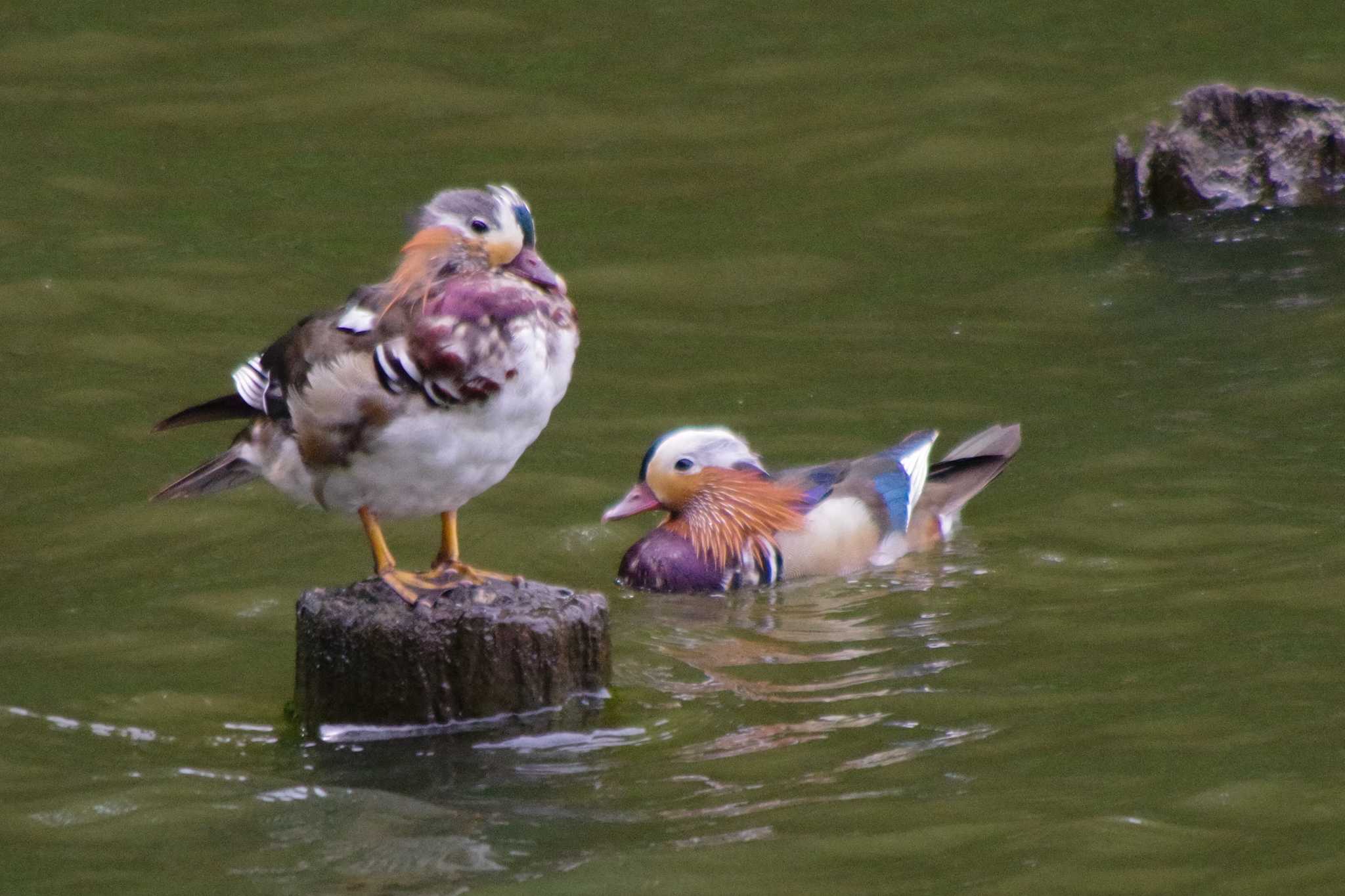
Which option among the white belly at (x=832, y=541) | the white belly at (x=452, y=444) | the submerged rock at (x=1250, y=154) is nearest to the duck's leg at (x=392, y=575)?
the white belly at (x=452, y=444)

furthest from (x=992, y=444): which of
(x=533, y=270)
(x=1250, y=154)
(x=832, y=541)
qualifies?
(x=1250, y=154)

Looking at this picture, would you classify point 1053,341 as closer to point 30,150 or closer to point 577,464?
point 577,464

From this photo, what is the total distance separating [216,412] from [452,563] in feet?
2.40

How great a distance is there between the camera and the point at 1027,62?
42.6 feet

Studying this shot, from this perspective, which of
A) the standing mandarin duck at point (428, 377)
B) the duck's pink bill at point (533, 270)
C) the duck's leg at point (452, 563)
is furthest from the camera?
the duck's leg at point (452, 563)

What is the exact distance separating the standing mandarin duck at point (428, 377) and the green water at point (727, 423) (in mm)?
657

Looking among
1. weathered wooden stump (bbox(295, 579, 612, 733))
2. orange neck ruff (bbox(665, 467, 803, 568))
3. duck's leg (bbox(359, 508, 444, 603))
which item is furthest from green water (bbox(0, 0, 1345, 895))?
duck's leg (bbox(359, 508, 444, 603))

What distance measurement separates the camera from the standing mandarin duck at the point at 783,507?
293 inches

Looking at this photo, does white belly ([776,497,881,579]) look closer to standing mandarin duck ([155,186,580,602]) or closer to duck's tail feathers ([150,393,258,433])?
standing mandarin duck ([155,186,580,602])

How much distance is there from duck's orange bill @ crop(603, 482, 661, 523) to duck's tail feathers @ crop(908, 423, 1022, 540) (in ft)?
3.16

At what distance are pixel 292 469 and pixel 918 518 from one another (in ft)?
9.45

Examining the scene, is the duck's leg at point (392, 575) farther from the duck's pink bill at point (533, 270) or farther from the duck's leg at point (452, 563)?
the duck's pink bill at point (533, 270)

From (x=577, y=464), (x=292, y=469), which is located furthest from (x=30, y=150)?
(x=292, y=469)

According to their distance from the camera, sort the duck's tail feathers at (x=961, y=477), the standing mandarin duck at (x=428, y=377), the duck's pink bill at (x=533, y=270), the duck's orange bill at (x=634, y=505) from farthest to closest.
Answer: the duck's tail feathers at (x=961, y=477), the duck's orange bill at (x=634, y=505), the duck's pink bill at (x=533, y=270), the standing mandarin duck at (x=428, y=377)
